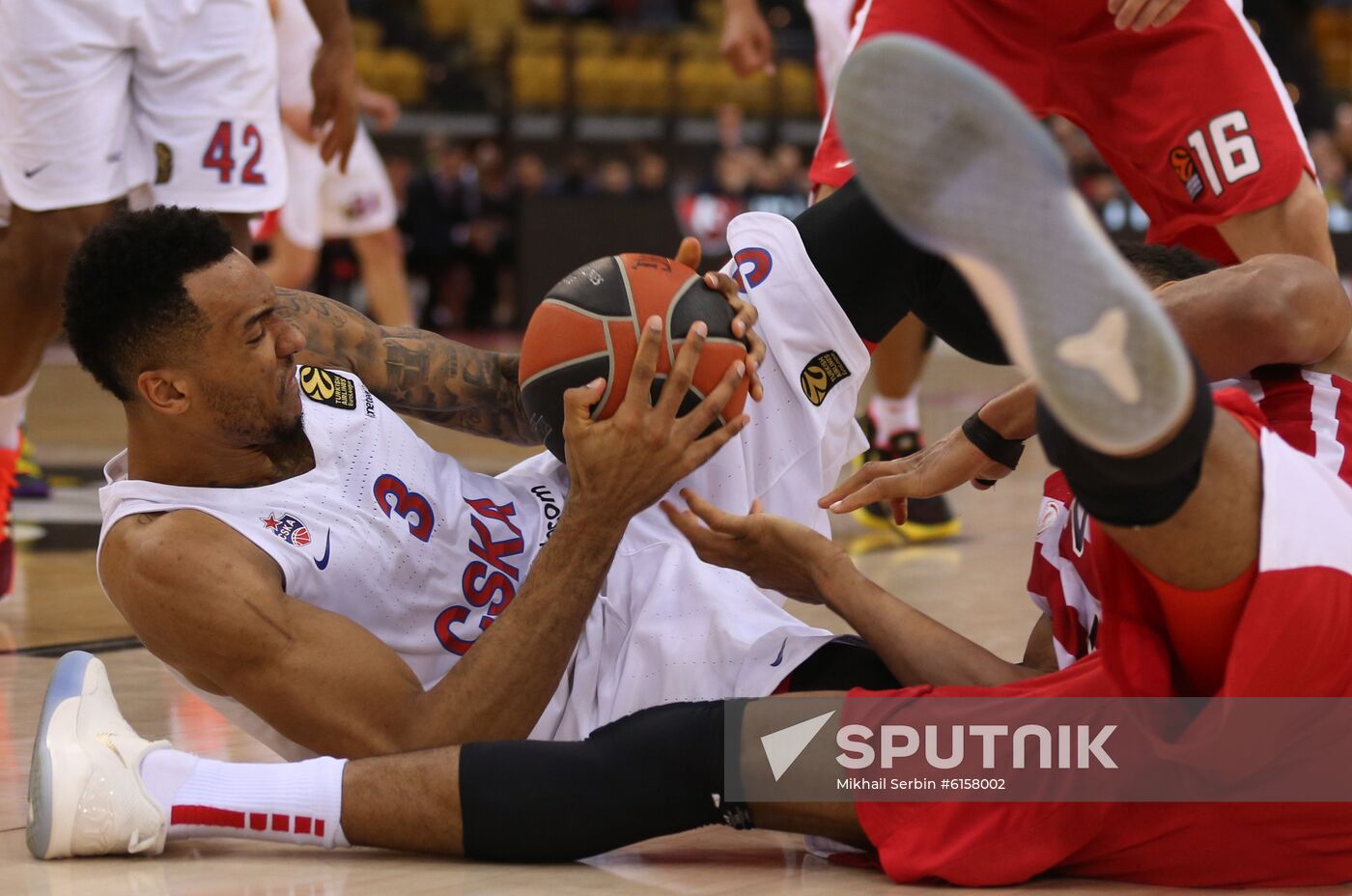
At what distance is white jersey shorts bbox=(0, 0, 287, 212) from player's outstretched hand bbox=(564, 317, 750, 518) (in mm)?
2346

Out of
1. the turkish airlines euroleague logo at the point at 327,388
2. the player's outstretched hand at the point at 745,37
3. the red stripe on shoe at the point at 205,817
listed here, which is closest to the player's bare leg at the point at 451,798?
the red stripe on shoe at the point at 205,817

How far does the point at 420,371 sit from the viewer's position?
328cm

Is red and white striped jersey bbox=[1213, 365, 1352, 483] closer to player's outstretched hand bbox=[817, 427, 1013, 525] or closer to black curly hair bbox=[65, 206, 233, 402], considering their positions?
player's outstretched hand bbox=[817, 427, 1013, 525]

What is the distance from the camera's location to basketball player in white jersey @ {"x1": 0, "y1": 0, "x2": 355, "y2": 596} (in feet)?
14.1

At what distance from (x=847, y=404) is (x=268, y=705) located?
118 centimetres

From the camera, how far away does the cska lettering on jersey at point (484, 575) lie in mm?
2775

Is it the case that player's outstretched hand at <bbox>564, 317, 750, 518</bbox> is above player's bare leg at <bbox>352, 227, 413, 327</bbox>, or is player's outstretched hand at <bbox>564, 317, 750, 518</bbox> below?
above

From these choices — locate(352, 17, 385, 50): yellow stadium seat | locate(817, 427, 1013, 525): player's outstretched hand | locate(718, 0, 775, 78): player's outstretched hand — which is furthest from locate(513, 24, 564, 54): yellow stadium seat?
locate(817, 427, 1013, 525): player's outstretched hand

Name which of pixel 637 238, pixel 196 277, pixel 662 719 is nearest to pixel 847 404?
pixel 662 719

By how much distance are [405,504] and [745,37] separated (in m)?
3.32

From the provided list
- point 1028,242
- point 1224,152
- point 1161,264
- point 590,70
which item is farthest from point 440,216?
point 1028,242

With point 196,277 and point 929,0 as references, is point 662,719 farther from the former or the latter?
point 929,0

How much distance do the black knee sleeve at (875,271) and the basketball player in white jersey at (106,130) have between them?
205 centimetres

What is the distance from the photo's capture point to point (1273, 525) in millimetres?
2004
